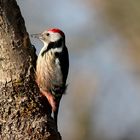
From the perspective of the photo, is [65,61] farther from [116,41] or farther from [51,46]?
[116,41]

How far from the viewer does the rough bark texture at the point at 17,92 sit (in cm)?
508

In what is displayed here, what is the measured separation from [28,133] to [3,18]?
0.85 m

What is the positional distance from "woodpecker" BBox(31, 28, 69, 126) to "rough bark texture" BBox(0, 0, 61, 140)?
0.63m

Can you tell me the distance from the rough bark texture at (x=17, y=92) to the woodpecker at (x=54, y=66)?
63cm

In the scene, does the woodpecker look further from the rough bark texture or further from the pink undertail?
the rough bark texture

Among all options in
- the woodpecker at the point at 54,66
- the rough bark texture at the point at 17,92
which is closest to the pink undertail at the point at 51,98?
the woodpecker at the point at 54,66

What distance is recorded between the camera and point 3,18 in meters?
5.08

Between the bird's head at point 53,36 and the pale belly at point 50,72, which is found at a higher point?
the bird's head at point 53,36

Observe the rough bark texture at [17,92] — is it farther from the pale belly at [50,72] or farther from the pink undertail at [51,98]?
the pale belly at [50,72]

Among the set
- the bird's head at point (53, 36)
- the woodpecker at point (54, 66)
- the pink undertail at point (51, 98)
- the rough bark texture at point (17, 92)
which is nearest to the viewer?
the rough bark texture at point (17, 92)

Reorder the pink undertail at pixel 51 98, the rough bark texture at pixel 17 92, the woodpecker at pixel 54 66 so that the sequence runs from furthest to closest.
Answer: the woodpecker at pixel 54 66 < the pink undertail at pixel 51 98 < the rough bark texture at pixel 17 92

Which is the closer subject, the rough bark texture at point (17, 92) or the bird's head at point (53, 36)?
the rough bark texture at point (17, 92)

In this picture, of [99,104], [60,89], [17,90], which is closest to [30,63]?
[17,90]

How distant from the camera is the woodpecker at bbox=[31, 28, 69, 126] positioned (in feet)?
19.7
